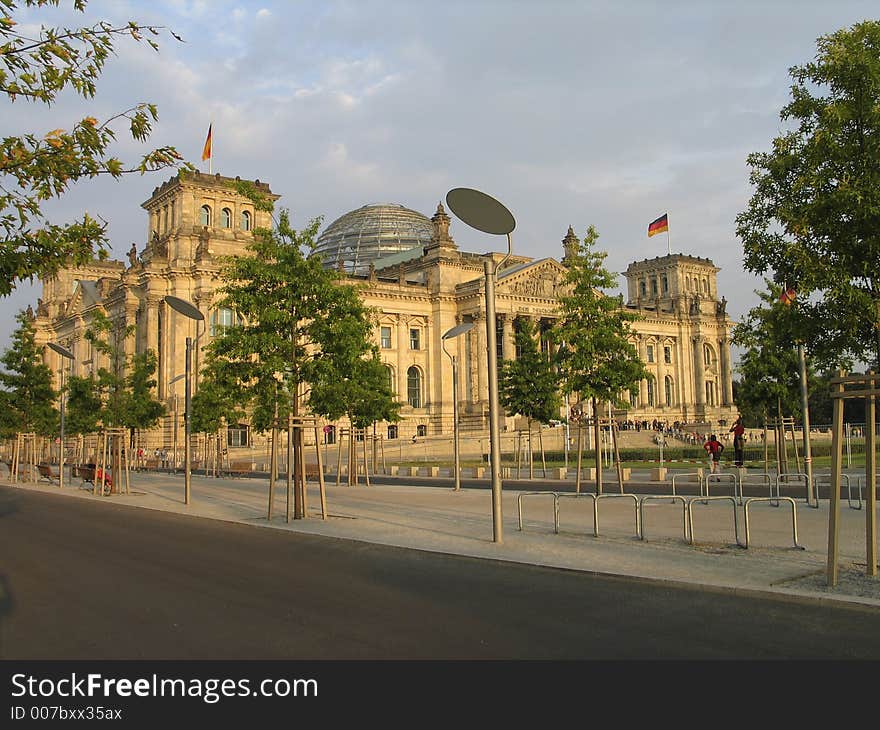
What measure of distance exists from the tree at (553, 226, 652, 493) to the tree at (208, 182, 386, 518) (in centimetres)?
644

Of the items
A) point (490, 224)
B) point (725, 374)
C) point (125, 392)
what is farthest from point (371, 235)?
point (490, 224)

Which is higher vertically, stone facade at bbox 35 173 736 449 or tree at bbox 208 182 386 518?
stone facade at bbox 35 173 736 449

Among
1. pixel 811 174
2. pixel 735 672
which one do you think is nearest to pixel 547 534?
pixel 811 174

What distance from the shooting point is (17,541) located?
1572 centimetres

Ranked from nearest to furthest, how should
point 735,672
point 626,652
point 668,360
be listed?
point 735,672 < point 626,652 < point 668,360

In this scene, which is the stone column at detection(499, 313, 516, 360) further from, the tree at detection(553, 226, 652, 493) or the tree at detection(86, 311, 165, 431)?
the tree at detection(553, 226, 652, 493)

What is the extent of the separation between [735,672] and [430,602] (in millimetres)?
3808

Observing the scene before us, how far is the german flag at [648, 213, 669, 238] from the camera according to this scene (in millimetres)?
67812

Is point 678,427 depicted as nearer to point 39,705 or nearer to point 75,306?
point 75,306

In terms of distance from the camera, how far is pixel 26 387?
43500mm

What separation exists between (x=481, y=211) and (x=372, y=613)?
28.8 feet

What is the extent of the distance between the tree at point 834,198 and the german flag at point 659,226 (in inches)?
2276

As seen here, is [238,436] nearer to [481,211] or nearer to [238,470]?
[238,470]

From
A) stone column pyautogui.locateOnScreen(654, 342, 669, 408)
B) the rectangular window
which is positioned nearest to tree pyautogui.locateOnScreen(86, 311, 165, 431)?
the rectangular window
